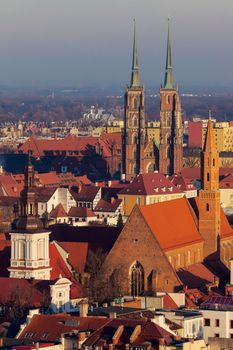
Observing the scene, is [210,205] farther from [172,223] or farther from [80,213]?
[80,213]

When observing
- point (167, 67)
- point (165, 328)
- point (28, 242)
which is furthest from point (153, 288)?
point (167, 67)

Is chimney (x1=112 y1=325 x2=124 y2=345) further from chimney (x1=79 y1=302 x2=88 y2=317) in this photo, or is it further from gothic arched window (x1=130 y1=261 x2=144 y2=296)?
gothic arched window (x1=130 y1=261 x2=144 y2=296)

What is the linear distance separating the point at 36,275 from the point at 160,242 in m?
6.14

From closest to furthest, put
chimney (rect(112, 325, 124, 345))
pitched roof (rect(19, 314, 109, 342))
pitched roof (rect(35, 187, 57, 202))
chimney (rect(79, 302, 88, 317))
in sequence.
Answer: chimney (rect(112, 325, 124, 345)) → pitched roof (rect(19, 314, 109, 342)) → chimney (rect(79, 302, 88, 317)) → pitched roof (rect(35, 187, 57, 202))

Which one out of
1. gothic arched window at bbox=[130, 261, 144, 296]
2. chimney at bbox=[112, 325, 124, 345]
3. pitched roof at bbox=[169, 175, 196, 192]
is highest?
pitched roof at bbox=[169, 175, 196, 192]

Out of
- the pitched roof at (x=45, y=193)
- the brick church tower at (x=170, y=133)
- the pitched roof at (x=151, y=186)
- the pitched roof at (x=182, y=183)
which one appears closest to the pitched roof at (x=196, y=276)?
the pitched roof at (x=45, y=193)

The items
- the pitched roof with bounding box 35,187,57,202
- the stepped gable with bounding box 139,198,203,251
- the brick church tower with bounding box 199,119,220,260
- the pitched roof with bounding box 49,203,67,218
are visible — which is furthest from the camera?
the pitched roof with bounding box 35,187,57,202

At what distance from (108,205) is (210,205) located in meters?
26.4

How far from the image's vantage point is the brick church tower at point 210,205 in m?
67.9

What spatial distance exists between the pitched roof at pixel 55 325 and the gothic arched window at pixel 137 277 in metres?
15.3

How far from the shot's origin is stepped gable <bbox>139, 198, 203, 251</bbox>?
63906 millimetres

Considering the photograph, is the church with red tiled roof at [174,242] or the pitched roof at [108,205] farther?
the pitched roof at [108,205]

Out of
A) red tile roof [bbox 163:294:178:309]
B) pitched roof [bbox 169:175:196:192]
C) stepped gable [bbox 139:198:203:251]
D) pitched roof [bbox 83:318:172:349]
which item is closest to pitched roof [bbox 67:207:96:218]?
pitched roof [bbox 169:175:196:192]

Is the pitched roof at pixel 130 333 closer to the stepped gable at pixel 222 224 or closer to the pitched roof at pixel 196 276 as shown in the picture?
the pitched roof at pixel 196 276
